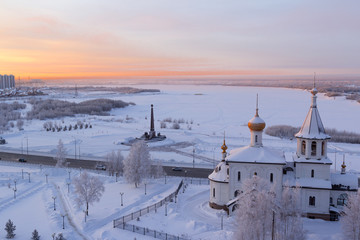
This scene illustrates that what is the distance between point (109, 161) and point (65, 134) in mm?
25041

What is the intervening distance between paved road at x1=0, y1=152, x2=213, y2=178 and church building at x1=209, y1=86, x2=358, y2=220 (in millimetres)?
10265

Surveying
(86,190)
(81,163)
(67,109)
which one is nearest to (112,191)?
(86,190)

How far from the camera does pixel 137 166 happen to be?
2912 cm

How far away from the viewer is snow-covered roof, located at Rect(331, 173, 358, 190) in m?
23.0

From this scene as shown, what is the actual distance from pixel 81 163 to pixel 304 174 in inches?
971

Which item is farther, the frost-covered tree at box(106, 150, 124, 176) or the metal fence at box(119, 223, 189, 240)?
the frost-covered tree at box(106, 150, 124, 176)

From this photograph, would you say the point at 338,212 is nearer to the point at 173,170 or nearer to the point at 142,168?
the point at 142,168

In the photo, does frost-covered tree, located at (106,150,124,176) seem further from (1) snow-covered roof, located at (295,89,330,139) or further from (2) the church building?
(1) snow-covered roof, located at (295,89,330,139)

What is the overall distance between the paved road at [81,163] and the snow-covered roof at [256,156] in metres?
10.6

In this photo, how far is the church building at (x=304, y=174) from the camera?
22859mm

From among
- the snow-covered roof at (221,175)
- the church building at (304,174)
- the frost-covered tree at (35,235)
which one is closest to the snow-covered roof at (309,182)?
the church building at (304,174)

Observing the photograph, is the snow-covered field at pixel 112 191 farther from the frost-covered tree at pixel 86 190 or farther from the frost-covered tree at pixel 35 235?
the frost-covered tree at pixel 86 190

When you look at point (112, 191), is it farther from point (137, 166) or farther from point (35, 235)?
point (35, 235)

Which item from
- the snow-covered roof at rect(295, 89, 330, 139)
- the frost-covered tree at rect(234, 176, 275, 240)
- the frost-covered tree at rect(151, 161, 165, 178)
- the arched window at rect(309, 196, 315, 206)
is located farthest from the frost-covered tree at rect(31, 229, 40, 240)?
the snow-covered roof at rect(295, 89, 330, 139)
